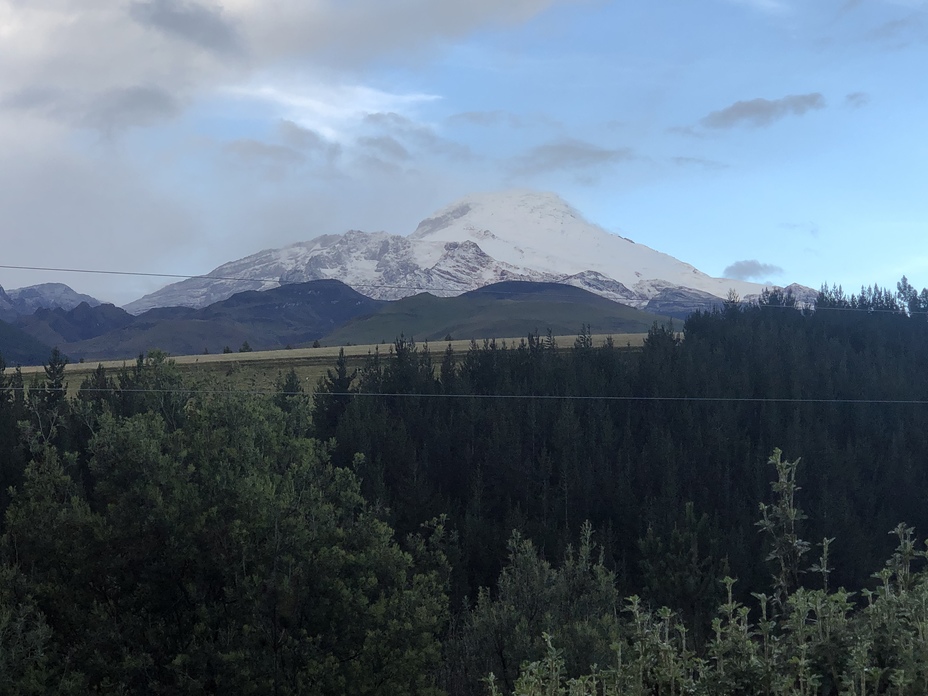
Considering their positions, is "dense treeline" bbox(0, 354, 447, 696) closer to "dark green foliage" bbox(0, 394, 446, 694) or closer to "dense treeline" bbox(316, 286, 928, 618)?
"dark green foliage" bbox(0, 394, 446, 694)

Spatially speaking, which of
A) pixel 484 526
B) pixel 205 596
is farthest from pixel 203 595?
pixel 484 526

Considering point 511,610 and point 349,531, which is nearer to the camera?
point 511,610

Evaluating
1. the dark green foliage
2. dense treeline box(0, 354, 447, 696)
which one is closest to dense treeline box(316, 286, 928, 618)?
dense treeline box(0, 354, 447, 696)

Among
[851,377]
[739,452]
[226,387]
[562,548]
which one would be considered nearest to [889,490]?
[739,452]

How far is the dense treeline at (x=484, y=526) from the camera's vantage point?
1826 centimetres

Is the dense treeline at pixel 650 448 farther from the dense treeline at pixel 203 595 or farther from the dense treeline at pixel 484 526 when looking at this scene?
the dense treeline at pixel 203 595

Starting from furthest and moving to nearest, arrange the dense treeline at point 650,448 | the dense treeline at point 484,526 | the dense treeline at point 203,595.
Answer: the dense treeline at point 650,448
the dense treeline at point 203,595
the dense treeline at point 484,526

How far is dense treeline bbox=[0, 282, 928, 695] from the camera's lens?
59.9 ft

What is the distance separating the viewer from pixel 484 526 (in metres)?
93.0

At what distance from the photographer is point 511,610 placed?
46.8m

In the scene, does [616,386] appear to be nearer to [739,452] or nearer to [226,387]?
[739,452]

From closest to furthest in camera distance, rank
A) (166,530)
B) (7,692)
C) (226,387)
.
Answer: (7,692) → (166,530) → (226,387)

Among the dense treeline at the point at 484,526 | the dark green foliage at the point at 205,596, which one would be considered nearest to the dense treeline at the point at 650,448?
the dense treeline at the point at 484,526

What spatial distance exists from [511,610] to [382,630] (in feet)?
24.3
